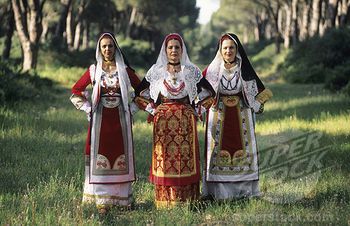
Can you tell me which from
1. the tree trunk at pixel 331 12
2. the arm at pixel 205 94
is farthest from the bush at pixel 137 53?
the arm at pixel 205 94

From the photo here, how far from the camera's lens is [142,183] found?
661 centimetres

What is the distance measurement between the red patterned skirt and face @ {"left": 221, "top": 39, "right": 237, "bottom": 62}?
0.80m

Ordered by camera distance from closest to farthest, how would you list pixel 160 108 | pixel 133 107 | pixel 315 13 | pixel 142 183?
1. pixel 160 108
2. pixel 133 107
3. pixel 142 183
4. pixel 315 13

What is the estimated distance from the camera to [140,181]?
6.76 m

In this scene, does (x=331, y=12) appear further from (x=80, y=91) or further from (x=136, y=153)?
(x=80, y=91)

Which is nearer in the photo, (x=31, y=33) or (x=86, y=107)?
(x=86, y=107)

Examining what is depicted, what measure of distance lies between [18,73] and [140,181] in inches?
402

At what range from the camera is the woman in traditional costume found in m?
5.62

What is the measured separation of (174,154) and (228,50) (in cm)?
140

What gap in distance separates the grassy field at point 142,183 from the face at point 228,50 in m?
1.72

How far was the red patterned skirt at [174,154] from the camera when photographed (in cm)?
562

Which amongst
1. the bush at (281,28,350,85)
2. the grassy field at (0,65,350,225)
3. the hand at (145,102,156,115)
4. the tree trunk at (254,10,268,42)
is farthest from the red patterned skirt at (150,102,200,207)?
the tree trunk at (254,10,268,42)

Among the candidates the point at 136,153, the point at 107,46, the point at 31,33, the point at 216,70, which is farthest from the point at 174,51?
the point at 31,33

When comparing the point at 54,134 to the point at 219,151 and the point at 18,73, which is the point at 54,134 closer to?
the point at 219,151
